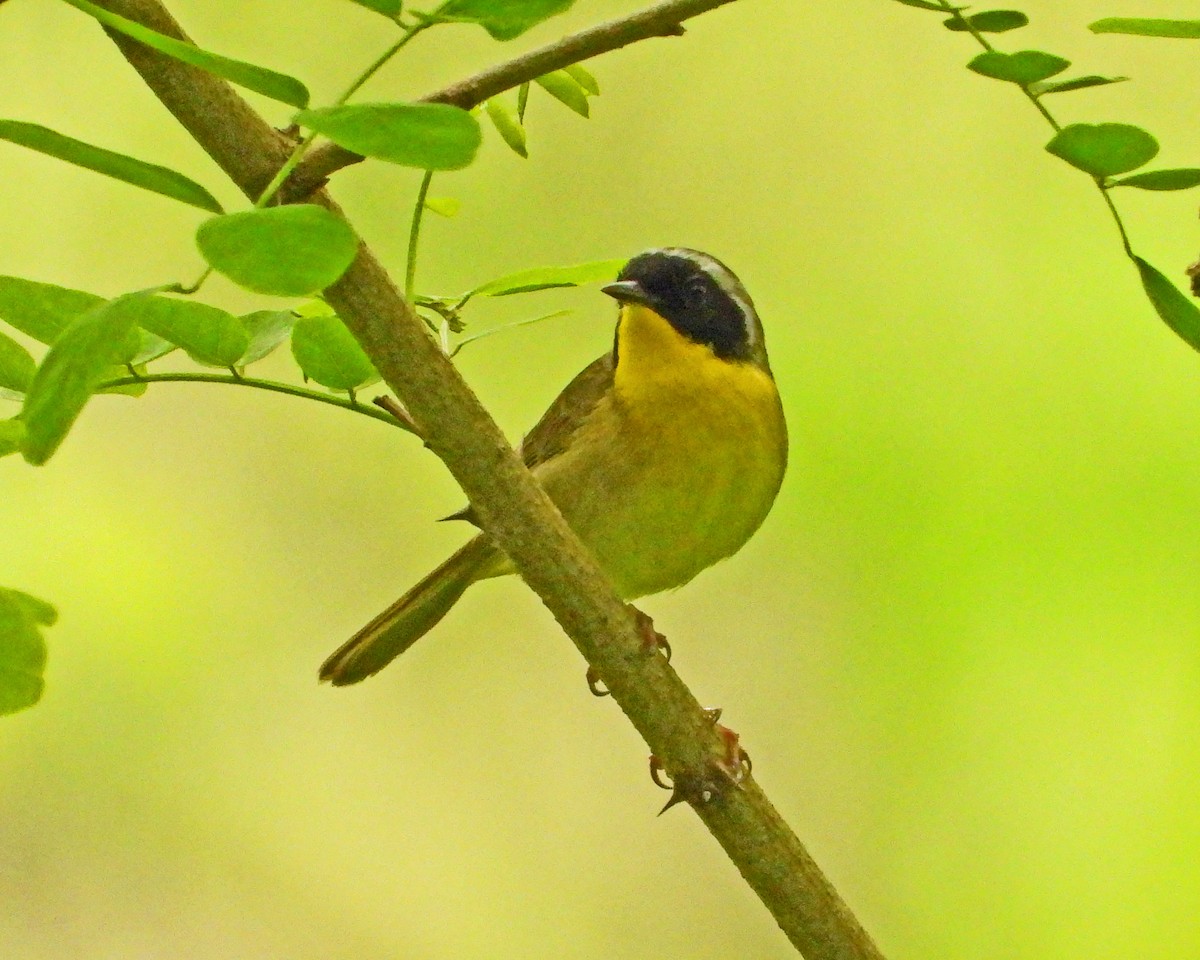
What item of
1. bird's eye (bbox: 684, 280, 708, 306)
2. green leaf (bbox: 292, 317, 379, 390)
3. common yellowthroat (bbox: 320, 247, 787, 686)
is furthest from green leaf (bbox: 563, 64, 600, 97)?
bird's eye (bbox: 684, 280, 708, 306)

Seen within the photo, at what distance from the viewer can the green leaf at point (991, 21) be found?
73 cm

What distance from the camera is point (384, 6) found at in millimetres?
625

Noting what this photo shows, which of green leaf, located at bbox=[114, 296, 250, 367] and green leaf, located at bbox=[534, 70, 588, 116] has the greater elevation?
green leaf, located at bbox=[534, 70, 588, 116]

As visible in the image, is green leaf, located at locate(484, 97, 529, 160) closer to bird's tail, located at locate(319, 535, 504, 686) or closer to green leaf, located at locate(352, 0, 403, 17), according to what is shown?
green leaf, located at locate(352, 0, 403, 17)

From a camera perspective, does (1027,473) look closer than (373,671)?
No

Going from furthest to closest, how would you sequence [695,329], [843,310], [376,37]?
[843,310] < [376,37] < [695,329]

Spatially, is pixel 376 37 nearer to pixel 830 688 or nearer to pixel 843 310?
pixel 843 310

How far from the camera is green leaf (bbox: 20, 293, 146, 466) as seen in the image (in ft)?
1.78

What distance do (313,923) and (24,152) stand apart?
55.2 inches

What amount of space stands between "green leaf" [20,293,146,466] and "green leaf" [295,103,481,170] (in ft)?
0.37

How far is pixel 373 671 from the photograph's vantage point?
1.57 meters

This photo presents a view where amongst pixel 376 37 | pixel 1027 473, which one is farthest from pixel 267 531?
pixel 1027 473

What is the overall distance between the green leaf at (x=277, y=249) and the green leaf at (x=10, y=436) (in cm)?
24

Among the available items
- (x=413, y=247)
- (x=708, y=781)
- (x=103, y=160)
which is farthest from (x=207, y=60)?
(x=708, y=781)
